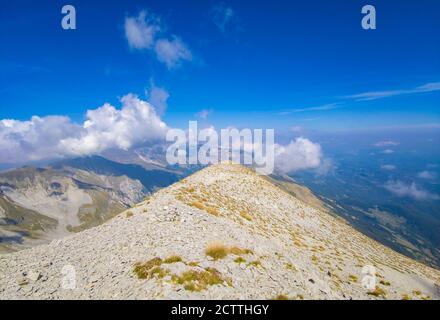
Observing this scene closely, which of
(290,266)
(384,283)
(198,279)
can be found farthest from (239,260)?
(384,283)

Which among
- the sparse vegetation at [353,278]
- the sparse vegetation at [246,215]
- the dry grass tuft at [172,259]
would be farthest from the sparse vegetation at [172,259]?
the sparse vegetation at [246,215]

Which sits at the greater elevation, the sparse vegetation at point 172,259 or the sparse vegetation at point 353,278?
the sparse vegetation at point 172,259

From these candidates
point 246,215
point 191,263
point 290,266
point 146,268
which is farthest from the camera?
point 246,215

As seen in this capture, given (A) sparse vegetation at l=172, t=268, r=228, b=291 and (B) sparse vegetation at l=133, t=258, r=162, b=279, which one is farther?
(B) sparse vegetation at l=133, t=258, r=162, b=279

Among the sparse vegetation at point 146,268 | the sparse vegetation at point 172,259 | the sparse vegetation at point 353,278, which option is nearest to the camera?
the sparse vegetation at point 146,268

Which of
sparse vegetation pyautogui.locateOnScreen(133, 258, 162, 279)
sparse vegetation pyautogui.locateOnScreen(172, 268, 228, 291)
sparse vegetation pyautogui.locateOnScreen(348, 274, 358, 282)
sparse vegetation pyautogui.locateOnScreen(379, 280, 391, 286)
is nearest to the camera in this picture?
sparse vegetation pyautogui.locateOnScreen(172, 268, 228, 291)

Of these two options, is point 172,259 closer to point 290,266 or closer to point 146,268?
point 146,268

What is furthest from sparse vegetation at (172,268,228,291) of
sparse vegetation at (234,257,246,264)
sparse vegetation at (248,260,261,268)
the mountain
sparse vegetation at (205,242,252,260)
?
sparse vegetation at (248,260,261,268)

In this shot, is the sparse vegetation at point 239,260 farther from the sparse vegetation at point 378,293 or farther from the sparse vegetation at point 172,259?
the sparse vegetation at point 378,293

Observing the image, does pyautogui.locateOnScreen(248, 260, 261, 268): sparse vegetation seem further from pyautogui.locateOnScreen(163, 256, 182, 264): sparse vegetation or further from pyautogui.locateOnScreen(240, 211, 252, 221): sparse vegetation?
pyautogui.locateOnScreen(240, 211, 252, 221): sparse vegetation

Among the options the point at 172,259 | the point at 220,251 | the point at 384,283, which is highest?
the point at 172,259
